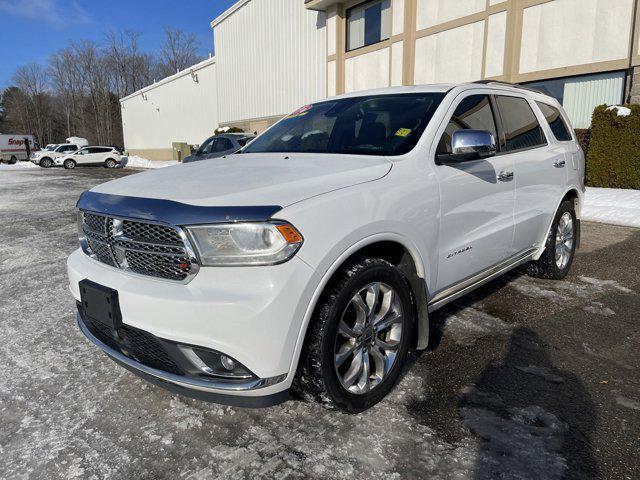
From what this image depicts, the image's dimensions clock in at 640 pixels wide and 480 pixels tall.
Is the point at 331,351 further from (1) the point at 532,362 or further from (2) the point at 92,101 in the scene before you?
(2) the point at 92,101

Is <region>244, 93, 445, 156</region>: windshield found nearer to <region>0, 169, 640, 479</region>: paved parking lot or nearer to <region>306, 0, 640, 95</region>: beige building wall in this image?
<region>0, 169, 640, 479</region>: paved parking lot

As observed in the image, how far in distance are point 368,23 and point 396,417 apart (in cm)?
1769

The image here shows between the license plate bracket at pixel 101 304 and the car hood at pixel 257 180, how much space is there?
48 cm

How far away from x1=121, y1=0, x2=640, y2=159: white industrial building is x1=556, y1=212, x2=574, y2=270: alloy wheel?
25.4 ft

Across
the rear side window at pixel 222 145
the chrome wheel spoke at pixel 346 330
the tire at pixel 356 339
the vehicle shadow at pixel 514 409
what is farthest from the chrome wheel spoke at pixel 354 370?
the rear side window at pixel 222 145

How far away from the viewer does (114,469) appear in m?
2.07

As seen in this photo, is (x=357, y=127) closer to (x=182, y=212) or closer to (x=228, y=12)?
(x=182, y=212)

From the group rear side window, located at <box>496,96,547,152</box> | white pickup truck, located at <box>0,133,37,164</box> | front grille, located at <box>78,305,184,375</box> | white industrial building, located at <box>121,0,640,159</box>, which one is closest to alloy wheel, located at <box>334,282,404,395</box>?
front grille, located at <box>78,305,184,375</box>

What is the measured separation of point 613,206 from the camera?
876 cm

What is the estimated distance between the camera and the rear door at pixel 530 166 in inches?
142

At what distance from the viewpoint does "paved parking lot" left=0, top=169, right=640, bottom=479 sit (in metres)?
2.06

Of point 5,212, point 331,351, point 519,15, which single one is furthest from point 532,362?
point 519,15

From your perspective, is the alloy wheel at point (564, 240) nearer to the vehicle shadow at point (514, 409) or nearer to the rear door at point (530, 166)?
the rear door at point (530, 166)

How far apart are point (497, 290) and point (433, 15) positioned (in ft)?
42.1
